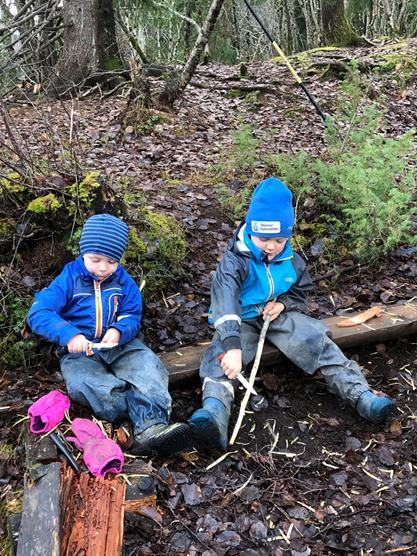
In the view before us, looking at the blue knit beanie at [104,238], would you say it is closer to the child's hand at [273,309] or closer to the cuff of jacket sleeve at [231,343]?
the cuff of jacket sleeve at [231,343]

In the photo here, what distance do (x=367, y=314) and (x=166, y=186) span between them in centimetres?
290

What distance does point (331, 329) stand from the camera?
14.0 feet

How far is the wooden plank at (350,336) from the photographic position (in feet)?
12.6

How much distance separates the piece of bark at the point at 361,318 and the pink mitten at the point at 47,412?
91.6 inches

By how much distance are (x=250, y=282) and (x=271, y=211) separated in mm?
610

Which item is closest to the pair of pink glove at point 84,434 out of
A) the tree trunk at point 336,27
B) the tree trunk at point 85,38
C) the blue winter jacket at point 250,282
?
the blue winter jacket at point 250,282

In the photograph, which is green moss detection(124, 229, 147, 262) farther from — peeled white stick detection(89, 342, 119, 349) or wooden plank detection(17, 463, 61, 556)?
wooden plank detection(17, 463, 61, 556)

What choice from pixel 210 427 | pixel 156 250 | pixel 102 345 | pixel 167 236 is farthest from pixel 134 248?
pixel 210 427

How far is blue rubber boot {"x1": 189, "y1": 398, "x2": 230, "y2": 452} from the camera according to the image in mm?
3162

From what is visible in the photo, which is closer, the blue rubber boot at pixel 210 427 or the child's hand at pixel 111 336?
the blue rubber boot at pixel 210 427

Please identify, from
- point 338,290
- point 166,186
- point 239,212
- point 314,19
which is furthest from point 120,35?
point 314,19

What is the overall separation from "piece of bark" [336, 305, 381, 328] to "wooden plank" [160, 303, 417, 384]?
0.04 metres

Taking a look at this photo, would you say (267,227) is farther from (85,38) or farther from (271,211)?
(85,38)

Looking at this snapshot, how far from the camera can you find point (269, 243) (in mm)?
3697
